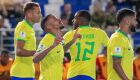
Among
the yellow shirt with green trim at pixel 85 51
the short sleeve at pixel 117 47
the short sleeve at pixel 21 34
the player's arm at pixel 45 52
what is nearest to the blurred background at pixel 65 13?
the short sleeve at pixel 21 34

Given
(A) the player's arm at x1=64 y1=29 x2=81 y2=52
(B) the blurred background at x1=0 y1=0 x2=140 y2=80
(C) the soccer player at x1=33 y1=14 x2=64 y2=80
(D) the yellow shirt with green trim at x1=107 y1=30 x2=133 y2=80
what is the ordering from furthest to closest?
1. (B) the blurred background at x1=0 y1=0 x2=140 y2=80
2. (A) the player's arm at x1=64 y1=29 x2=81 y2=52
3. (D) the yellow shirt with green trim at x1=107 y1=30 x2=133 y2=80
4. (C) the soccer player at x1=33 y1=14 x2=64 y2=80

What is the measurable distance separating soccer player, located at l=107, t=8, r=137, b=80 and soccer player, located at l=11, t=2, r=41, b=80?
1327mm

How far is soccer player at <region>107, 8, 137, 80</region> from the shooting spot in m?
8.60

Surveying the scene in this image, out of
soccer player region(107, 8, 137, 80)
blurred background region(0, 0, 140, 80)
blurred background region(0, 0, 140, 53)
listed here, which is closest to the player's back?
blurred background region(0, 0, 140, 80)

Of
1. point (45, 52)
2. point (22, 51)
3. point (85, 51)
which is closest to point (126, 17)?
point (85, 51)

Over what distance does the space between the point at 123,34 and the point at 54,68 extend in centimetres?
112

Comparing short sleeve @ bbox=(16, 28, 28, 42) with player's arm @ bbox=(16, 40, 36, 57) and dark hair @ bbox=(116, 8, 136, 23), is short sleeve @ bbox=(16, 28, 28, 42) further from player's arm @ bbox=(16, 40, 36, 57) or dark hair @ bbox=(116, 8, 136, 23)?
dark hair @ bbox=(116, 8, 136, 23)

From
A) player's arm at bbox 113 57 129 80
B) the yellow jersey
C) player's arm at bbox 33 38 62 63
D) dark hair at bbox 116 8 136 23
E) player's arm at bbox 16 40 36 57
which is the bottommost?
the yellow jersey

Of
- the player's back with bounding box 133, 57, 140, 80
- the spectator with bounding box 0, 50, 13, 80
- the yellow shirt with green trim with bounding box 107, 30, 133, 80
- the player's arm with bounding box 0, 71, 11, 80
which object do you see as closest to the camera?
the yellow shirt with green trim with bounding box 107, 30, 133, 80

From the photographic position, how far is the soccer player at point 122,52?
339 inches

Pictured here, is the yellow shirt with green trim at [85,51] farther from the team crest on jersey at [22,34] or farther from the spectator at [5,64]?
the spectator at [5,64]

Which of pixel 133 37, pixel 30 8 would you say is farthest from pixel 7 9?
pixel 30 8

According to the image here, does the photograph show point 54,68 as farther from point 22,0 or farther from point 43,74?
point 22,0

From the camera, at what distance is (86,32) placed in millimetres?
9406
